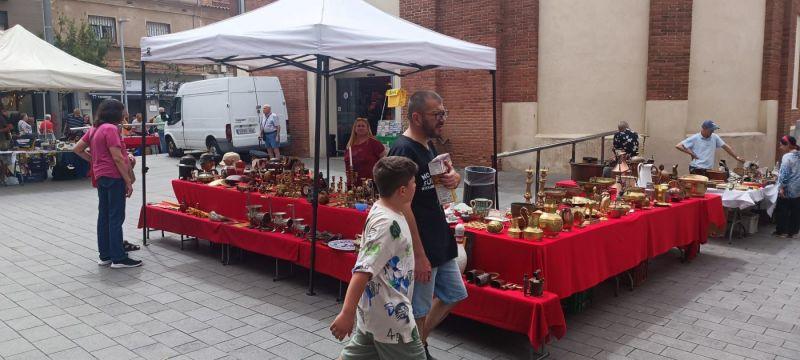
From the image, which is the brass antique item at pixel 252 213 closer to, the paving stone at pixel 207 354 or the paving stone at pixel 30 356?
the paving stone at pixel 207 354

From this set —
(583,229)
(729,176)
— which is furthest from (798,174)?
(583,229)

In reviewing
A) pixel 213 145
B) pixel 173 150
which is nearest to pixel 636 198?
pixel 213 145

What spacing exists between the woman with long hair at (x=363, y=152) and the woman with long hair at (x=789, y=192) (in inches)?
211

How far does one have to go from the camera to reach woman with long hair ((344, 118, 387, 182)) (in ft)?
21.3

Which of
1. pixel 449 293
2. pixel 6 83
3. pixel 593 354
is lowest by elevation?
pixel 593 354

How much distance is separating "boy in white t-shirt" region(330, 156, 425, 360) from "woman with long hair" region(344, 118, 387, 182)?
3.64 metres

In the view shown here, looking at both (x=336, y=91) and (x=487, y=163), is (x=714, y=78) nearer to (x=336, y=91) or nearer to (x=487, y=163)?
(x=487, y=163)

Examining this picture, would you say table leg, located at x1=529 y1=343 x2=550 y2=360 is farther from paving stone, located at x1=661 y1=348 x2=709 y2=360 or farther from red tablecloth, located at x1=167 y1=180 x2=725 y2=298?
paving stone, located at x1=661 y1=348 x2=709 y2=360

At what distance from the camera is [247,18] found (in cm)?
630

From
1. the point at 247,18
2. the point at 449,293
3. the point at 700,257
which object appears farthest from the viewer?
the point at 700,257

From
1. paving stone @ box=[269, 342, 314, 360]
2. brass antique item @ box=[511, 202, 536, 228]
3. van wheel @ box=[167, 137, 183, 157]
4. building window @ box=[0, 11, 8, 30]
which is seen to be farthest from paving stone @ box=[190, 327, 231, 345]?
building window @ box=[0, 11, 8, 30]

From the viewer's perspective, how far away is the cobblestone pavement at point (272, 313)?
4.26m

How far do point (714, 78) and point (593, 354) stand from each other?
10628mm

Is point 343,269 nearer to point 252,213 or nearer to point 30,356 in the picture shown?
point 252,213
